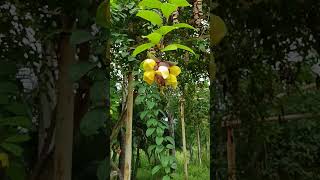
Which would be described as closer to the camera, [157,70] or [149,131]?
[157,70]

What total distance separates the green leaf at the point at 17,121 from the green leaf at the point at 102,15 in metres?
0.26

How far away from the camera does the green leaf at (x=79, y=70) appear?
876mm

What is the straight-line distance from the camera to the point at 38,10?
Result: 35.2 inches

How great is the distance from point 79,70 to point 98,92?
0.06m

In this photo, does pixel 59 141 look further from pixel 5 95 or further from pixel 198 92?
pixel 198 92

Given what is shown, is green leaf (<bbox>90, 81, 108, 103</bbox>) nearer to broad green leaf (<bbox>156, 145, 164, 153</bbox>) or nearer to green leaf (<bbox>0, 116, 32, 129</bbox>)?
green leaf (<bbox>0, 116, 32, 129</bbox>)

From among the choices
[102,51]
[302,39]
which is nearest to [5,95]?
[102,51]

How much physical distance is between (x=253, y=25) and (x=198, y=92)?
24 cm

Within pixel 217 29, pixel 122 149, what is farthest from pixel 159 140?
pixel 217 29

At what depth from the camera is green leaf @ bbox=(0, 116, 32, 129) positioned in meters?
0.85

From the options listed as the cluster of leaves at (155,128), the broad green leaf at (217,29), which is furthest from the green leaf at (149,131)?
the broad green leaf at (217,29)

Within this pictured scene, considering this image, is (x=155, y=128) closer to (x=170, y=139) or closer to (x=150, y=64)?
(x=170, y=139)

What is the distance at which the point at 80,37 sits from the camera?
0.87 meters

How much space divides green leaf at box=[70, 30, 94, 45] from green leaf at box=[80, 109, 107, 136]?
0.50ft
